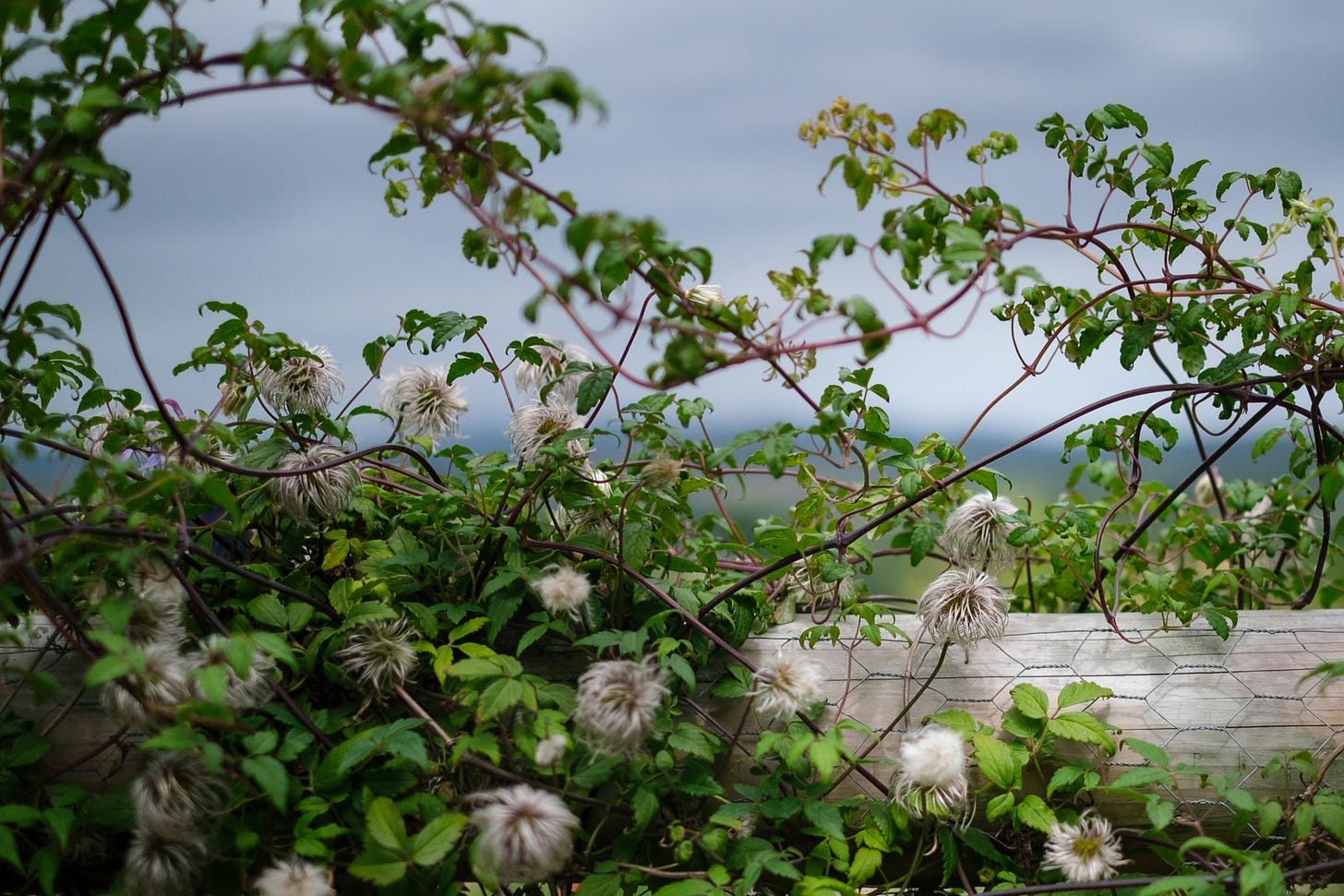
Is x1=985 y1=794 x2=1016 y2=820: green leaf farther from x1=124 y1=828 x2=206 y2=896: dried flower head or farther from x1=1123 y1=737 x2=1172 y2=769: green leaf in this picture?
x1=124 y1=828 x2=206 y2=896: dried flower head

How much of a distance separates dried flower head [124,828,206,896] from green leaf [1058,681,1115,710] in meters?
1.12

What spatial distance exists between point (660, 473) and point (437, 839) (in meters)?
0.51

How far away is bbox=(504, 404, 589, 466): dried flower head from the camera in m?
1.54

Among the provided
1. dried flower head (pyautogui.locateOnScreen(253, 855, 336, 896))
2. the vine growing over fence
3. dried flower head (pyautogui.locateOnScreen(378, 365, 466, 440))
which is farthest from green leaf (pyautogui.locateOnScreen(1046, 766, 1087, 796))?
dried flower head (pyautogui.locateOnScreen(378, 365, 466, 440))

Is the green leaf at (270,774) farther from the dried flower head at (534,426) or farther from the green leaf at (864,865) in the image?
the green leaf at (864,865)

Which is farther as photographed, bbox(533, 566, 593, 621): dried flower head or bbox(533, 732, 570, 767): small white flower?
bbox(533, 566, 593, 621): dried flower head

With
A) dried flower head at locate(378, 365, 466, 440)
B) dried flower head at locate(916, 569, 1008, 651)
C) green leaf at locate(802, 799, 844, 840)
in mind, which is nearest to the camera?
green leaf at locate(802, 799, 844, 840)

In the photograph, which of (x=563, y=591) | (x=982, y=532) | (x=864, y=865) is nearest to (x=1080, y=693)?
(x=982, y=532)

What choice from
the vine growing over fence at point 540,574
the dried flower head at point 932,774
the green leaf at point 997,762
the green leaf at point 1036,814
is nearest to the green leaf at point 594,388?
→ the vine growing over fence at point 540,574

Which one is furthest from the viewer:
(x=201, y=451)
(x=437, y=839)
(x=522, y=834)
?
(x=201, y=451)

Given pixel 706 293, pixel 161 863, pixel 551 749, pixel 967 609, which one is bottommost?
pixel 161 863

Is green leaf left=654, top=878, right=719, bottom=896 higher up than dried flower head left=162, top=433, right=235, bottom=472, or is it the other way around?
dried flower head left=162, top=433, right=235, bottom=472

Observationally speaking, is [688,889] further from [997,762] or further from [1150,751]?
[1150,751]

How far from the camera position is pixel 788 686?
1317mm
